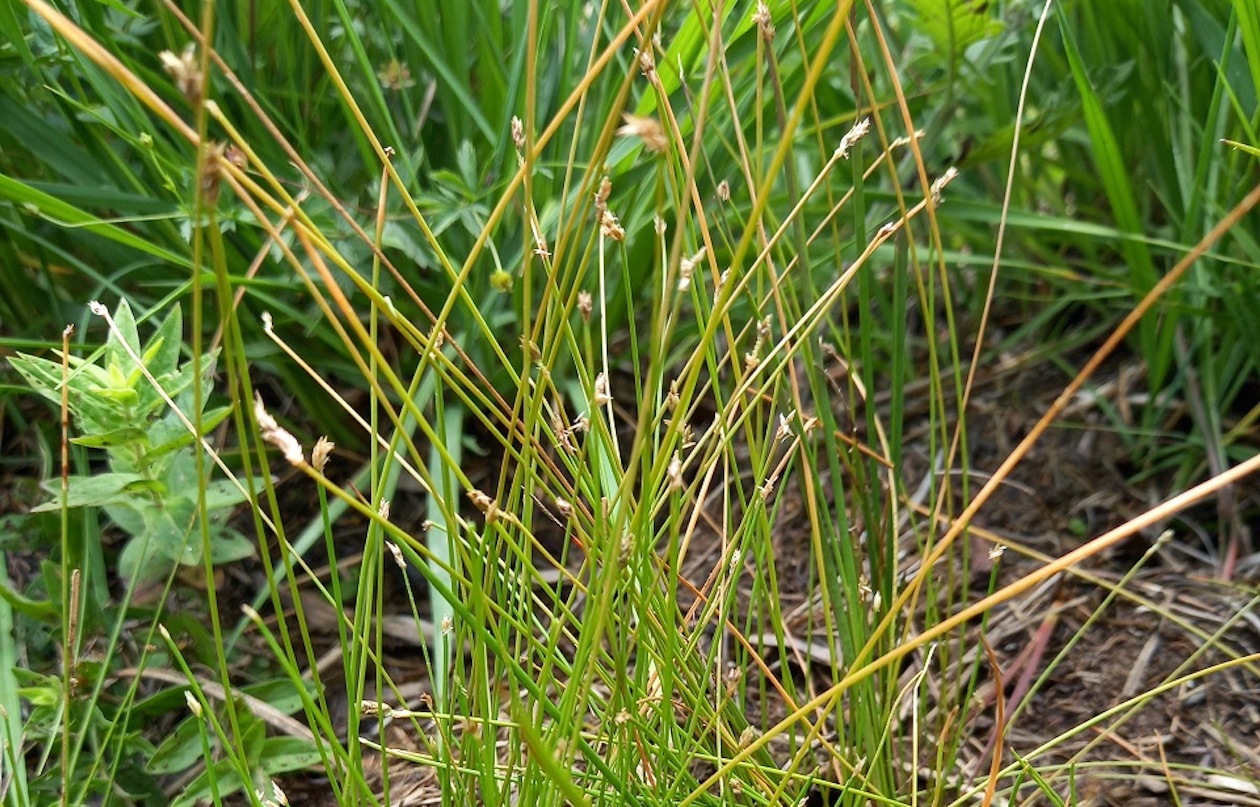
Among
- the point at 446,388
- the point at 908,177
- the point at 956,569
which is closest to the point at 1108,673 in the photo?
the point at 956,569

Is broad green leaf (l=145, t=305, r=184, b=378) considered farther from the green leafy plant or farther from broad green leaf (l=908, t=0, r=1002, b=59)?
broad green leaf (l=908, t=0, r=1002, b=59)

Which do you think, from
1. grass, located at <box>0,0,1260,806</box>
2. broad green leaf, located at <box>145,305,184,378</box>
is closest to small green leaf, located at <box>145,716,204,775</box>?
grass, located at <box>0,0,1260,806</box>

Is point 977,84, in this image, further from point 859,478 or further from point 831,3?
point 859,478

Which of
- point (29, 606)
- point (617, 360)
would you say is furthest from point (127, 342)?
point (617, 360)

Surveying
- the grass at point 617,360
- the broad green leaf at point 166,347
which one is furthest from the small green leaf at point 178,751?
the broad green leaf at point 166,347

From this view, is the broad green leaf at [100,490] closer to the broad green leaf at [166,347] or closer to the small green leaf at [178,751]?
the broad green leaf at [166,347]

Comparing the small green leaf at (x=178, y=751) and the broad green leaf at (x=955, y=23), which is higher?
the broad green leaf at (x=955, y=23)
